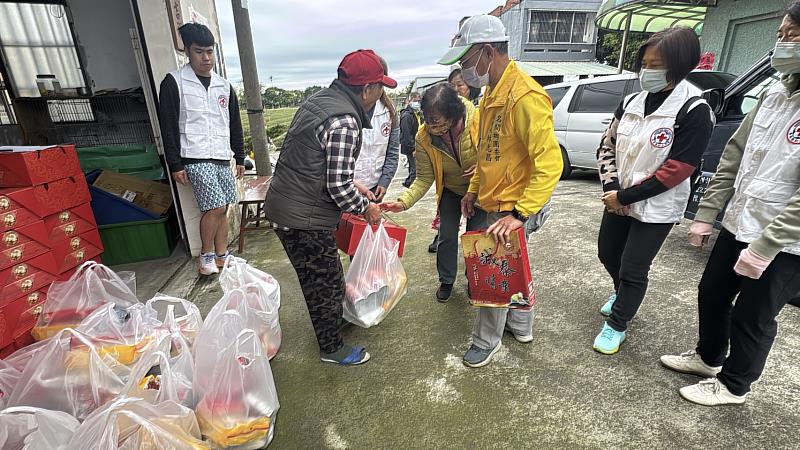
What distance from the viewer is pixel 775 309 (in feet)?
4.85

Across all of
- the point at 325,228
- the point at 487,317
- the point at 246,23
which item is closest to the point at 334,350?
the point at 325,228

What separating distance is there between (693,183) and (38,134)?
6.22 m

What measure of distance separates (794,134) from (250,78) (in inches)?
195

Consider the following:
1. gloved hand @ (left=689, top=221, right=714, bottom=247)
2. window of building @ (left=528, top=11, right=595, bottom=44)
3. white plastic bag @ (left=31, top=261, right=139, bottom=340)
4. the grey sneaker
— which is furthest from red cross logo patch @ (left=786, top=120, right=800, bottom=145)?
window of building @ (left=528, top=11, right=595, bottom=44)

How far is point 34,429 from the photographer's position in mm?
1283

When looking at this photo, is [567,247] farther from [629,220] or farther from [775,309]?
[775,309]

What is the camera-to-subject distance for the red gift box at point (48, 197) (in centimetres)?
217

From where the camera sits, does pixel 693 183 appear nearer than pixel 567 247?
Yes

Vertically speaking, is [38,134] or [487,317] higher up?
[38,134]

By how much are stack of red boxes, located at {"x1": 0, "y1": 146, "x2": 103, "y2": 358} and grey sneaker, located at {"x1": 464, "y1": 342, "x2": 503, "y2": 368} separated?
2.51 m

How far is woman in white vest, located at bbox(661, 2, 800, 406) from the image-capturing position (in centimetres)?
134

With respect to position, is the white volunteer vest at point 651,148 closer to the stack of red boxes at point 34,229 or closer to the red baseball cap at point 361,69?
the red baseball cap at point 361,69

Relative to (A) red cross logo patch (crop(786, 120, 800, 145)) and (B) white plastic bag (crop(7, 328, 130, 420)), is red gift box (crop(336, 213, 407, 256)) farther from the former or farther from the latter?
(A) red cross logo patch (crop(786, 120, 800, 145))

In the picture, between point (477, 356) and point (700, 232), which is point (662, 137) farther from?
point (477, 356)
